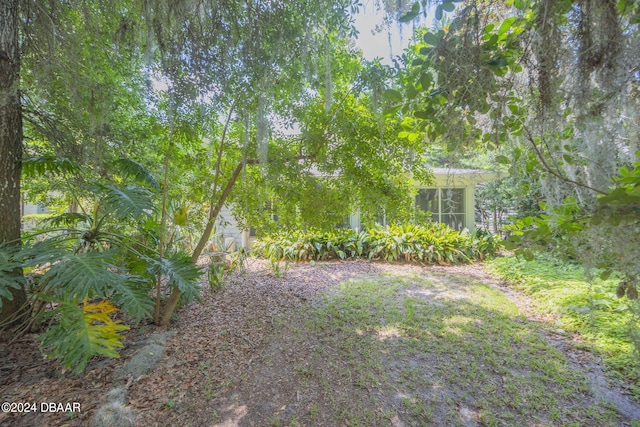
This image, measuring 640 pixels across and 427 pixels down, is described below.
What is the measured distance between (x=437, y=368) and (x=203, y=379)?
2.00 meters

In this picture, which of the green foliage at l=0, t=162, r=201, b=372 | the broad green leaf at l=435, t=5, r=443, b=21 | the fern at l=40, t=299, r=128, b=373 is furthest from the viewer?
the fern at l=40, t=299, r=128, b=373

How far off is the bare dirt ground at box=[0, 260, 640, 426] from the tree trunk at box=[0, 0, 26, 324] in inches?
26.7

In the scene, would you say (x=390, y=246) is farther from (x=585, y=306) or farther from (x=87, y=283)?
(x=87, y=283)

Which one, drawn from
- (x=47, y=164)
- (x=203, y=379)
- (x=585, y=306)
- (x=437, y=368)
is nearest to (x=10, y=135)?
(x=47, y=164)

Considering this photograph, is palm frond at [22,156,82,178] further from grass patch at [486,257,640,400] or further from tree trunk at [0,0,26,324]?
grass patch at [486,257,640,400]

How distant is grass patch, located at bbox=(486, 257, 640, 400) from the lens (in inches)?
94.1

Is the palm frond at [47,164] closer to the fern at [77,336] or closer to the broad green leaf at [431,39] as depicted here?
the fern at [77,336]

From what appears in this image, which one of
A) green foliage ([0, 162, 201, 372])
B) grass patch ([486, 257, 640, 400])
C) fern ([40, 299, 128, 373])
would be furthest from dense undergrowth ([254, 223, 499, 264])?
fern ([40, 299, 128, 373])

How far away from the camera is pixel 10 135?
2346mm

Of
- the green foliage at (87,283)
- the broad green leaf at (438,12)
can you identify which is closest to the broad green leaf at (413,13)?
the broad green leaf at (438,12)

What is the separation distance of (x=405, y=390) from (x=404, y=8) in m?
2.65

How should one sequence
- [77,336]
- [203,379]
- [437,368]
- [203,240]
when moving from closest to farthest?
1. [77,336]
2. [203,379]
3. [437,368]
4. [203,240]

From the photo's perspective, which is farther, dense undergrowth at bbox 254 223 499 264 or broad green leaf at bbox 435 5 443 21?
dense undergrowth at bbox 254 223 499 264

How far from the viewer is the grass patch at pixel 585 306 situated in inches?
94.1
